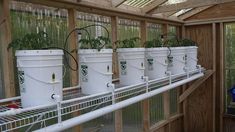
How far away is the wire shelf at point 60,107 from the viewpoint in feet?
4.12

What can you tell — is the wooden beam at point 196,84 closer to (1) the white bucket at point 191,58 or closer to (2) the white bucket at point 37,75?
(1) the white bucket at point 191,58

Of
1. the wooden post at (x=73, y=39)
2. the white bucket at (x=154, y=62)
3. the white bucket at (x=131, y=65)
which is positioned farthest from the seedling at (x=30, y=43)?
the white bucket at (x=154, y=62)

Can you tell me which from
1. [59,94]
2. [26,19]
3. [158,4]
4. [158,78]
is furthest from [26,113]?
[158,4]

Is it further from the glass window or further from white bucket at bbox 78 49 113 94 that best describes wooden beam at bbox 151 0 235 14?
white bucket at bbox 78 49 113 94

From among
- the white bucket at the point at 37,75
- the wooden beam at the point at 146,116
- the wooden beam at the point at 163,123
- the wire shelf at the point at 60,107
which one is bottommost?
the wooden beam at the point at 163,123

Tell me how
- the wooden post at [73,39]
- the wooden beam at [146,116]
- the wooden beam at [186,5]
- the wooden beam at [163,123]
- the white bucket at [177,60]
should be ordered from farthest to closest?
the wooden beam at [163,123] → the wooden beam at [146,116] → the wooden beam at [186,5] → the white bucket at [177,60] → the wooden post at [73,39]

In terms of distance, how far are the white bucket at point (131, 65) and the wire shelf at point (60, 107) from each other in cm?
7

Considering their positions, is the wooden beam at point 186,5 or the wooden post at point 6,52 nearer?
the wooden post at point 6,52

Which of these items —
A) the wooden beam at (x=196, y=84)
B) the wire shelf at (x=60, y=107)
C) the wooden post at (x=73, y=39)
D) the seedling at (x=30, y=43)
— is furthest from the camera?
the wooden beam at (x=196, y=84)

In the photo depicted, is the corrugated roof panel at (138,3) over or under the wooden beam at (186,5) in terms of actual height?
over

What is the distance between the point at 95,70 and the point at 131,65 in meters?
0.48

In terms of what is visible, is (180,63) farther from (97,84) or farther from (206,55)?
(206,55)

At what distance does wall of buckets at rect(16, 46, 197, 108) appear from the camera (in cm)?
134

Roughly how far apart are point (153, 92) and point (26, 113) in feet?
3.78
